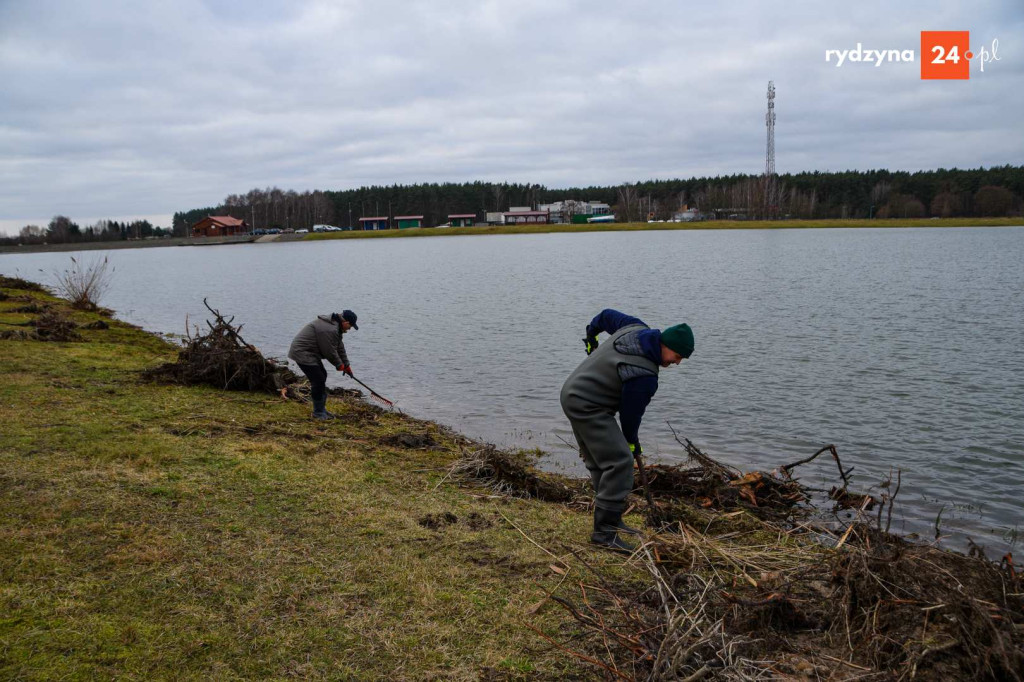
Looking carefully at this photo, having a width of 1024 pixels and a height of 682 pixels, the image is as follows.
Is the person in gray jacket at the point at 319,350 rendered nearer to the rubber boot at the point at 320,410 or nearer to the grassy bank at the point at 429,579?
the rubber boot at the point at 320,410

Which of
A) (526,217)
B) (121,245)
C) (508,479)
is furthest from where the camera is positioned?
(526,217)

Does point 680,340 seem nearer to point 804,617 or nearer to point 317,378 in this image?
point 804,617

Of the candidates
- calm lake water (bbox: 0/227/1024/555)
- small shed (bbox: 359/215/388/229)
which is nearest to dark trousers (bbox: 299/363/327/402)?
calm lake water (bbox: 0/227/1024/555)

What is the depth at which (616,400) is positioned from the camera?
5996mm

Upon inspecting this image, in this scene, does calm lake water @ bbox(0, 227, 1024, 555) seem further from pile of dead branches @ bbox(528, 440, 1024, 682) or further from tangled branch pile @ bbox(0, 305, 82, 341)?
tangled branch pile @ bbox(0, 305, 82, 341)

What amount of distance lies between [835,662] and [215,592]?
427 cm

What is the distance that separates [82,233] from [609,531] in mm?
158172

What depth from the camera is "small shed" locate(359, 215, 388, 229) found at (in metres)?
158

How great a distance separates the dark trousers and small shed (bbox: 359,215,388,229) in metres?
151

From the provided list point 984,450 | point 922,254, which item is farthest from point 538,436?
point 922,254

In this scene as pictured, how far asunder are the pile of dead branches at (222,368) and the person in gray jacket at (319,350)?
1565 mm

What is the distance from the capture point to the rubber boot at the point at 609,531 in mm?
6271

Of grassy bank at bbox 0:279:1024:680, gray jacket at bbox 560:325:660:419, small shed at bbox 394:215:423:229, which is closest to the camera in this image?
grassy bank at bbox 0:279:1024:680

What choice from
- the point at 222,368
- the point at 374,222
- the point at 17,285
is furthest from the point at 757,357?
the point at 374,222
